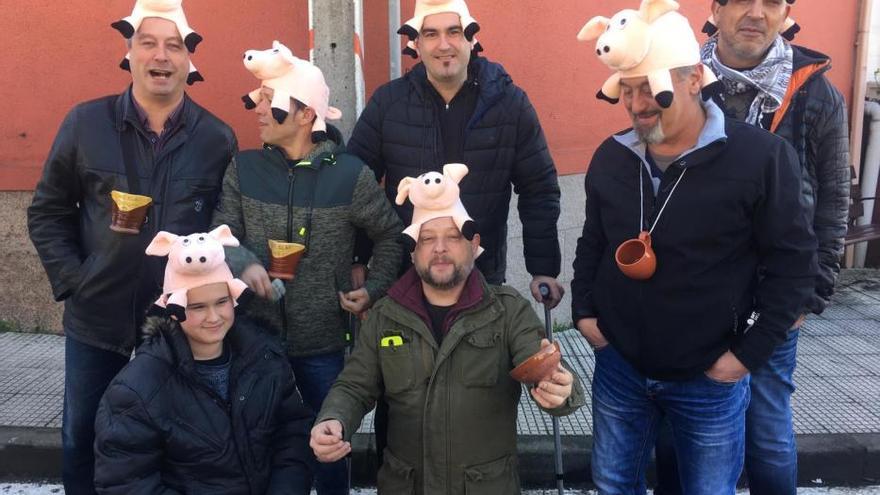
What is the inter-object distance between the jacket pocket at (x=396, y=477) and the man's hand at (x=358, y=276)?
0.73m

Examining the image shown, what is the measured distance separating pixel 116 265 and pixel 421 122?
146 cm

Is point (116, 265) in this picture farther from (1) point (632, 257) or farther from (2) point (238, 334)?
(1) point (632, 257)

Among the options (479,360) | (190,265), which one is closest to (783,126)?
(479,360)

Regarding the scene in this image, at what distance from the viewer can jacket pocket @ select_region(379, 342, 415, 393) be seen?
2.78 meters

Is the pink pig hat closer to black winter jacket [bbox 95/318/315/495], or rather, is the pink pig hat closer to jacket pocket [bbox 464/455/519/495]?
black winter jacket [bbox 95/318/315/495]

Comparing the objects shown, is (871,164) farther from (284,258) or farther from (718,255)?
(284,258)

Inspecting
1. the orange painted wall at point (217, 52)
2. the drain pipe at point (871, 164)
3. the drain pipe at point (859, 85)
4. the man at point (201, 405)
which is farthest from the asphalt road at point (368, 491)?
the drain pipe at point (871, 164)

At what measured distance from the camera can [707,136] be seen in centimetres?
245

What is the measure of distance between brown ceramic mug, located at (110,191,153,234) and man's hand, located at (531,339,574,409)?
174 centimetres

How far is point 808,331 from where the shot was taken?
20.0 ft


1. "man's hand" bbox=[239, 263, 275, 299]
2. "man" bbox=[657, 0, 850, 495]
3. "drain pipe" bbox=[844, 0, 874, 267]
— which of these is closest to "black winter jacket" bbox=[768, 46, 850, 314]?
"man" bbox=[657, 0, 850, 495]

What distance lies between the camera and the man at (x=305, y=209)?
300 centimetres

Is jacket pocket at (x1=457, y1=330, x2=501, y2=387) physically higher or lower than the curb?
higher

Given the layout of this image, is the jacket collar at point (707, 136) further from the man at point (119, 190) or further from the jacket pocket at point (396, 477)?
the man at point (119, 190)
